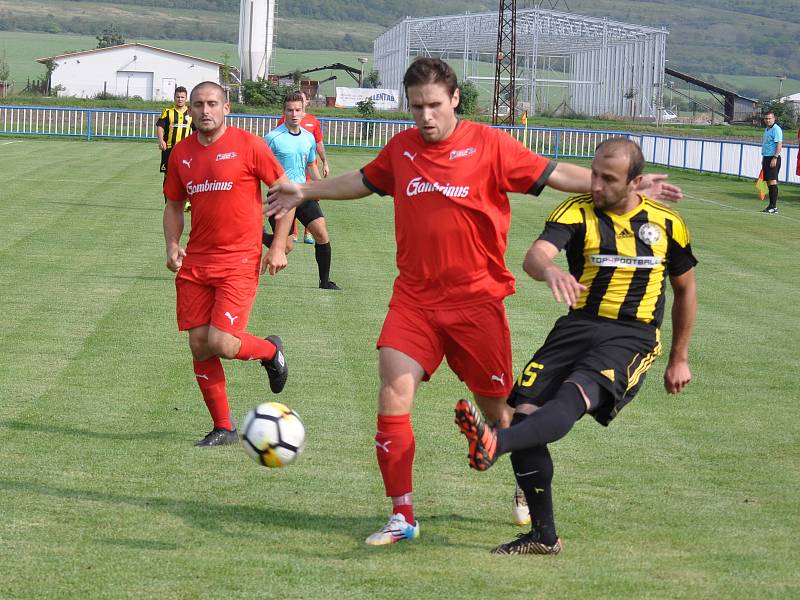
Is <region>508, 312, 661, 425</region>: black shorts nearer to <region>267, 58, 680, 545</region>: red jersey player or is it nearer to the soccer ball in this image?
<region>267, 58, 680, 545</region>: red jersey player

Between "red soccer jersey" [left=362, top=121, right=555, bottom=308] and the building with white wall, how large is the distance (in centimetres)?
10651

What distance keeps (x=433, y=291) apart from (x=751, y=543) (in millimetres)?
1907

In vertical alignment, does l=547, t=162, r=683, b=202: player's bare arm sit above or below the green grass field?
above

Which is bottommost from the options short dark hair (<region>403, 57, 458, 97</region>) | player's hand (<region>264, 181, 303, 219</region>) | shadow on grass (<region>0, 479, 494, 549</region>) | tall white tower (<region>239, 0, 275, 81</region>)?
shadow on grass (<region>0, 479, 494, 549</region>)

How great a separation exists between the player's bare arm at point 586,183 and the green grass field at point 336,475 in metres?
1.63

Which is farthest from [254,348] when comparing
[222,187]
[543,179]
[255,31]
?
[255,31]

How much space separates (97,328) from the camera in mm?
11727

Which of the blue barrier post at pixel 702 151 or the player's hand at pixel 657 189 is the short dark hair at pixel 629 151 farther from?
the blue barrier post at pixel 702 151

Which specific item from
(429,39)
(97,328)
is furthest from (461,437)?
(429,39)

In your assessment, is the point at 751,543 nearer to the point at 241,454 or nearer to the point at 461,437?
the point at 461,437

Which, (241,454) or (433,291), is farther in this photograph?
(241,454)

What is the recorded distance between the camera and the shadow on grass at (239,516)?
607 centimetres

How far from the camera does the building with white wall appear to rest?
110 metres

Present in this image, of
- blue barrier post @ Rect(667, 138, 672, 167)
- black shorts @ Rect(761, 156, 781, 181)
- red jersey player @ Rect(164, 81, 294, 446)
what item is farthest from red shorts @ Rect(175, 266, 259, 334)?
blue barrier post @ Rect(667, 138, 672, 167)
